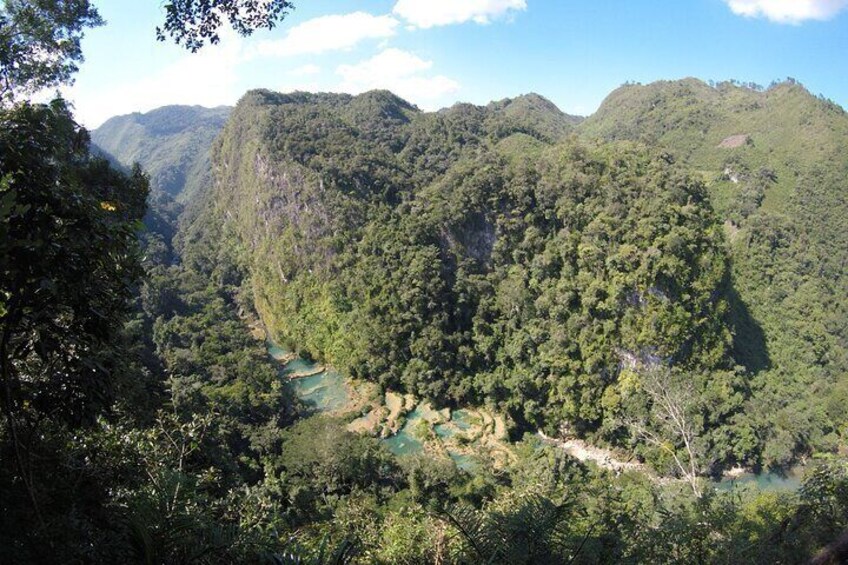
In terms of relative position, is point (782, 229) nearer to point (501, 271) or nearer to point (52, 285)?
point (501, 271)

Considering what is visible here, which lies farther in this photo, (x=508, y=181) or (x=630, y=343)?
(x=508, y=181)

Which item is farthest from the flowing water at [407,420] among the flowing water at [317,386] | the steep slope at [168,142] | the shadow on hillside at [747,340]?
the steep slope at [168,142]

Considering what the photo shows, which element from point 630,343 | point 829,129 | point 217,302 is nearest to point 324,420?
point 630,343

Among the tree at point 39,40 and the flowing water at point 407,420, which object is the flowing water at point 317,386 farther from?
the tree at point 39,40

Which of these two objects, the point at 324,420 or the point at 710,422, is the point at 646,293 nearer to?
the point at 710,422

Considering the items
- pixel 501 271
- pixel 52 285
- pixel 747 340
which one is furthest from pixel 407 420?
pixel 52 285

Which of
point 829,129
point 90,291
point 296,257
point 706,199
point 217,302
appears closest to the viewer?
point 90,291

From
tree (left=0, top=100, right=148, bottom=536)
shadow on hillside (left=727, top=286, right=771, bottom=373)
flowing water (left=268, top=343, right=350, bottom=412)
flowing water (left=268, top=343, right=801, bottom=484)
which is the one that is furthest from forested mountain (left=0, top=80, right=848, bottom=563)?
flowing water (left=268, top=343, right=350, bottom=412)
